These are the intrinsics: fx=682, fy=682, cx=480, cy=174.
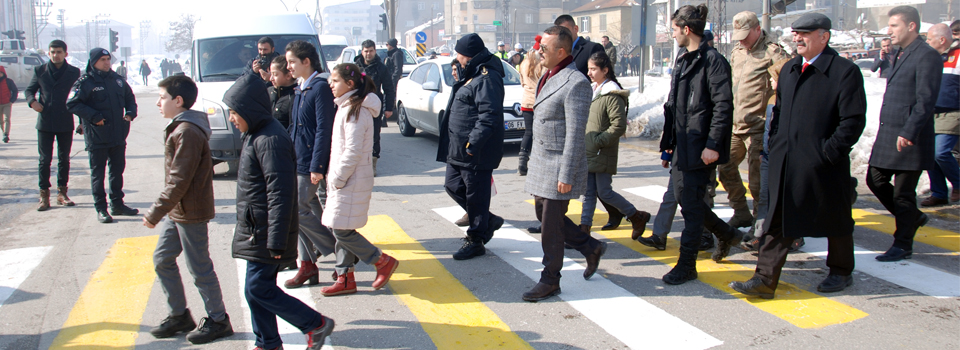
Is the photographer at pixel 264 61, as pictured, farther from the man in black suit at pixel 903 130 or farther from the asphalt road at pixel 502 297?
the man in black suit at pixel 903 130

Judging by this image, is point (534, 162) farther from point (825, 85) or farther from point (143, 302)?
point (143, 302)

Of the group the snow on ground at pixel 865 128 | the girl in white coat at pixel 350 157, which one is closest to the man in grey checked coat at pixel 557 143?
the girl in white coat at pixel 350 157

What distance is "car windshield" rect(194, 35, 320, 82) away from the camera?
32.6 feet

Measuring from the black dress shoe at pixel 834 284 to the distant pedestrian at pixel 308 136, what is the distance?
3337mm

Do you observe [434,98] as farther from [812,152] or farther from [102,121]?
[812,152]

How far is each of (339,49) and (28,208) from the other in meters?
11.7

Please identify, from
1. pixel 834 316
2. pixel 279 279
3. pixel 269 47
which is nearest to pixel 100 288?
pixel 279 279

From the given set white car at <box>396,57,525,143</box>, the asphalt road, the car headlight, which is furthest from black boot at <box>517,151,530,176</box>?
the car headlight

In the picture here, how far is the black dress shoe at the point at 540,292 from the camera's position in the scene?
4.43 metres

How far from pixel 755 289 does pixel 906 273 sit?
4.51 feet

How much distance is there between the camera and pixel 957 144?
7027mm

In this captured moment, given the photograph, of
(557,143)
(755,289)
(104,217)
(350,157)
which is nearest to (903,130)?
(755,289)

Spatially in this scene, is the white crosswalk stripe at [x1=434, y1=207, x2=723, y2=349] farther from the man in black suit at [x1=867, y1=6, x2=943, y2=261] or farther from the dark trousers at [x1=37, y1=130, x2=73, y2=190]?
the dark trousers at [x1=37, y1=130, x2=73, y2=190]

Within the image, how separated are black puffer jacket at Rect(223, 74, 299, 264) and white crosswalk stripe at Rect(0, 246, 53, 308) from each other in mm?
2396
